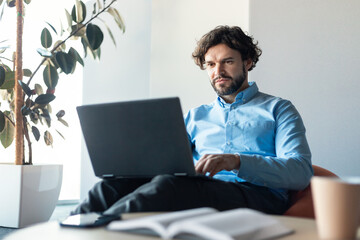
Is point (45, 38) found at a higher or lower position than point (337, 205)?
higher

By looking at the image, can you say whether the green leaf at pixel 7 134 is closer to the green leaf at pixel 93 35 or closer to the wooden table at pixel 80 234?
the green leaf at pixel 93 35

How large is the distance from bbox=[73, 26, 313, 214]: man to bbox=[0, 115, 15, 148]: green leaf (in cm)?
121

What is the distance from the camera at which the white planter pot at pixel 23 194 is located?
2.52 metres

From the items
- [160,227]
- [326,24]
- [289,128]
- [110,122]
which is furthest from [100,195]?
[326,24]

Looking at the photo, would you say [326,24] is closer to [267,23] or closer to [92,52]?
[267,23]

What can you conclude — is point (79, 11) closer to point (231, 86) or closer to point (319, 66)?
point (231, 86)

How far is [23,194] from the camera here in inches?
99.5

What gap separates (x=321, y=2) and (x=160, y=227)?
2.61 meters

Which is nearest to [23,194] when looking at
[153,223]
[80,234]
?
[80,234]

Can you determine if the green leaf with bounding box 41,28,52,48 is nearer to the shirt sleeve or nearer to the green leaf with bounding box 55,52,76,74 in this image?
the green leaf with bounding box 55,52,76,74

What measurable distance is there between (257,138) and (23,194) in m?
1.41

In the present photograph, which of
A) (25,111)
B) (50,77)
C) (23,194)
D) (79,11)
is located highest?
(79,11)

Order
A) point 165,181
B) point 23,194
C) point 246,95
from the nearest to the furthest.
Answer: point 165,181 → point 246,95 → point 23,194

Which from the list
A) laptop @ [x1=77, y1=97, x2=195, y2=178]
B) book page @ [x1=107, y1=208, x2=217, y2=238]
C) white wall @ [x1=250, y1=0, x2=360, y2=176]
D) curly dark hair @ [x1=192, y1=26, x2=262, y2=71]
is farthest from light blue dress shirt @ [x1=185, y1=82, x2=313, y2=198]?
white wall @ [x1=250, y1=0, x2=360, y2=176]
